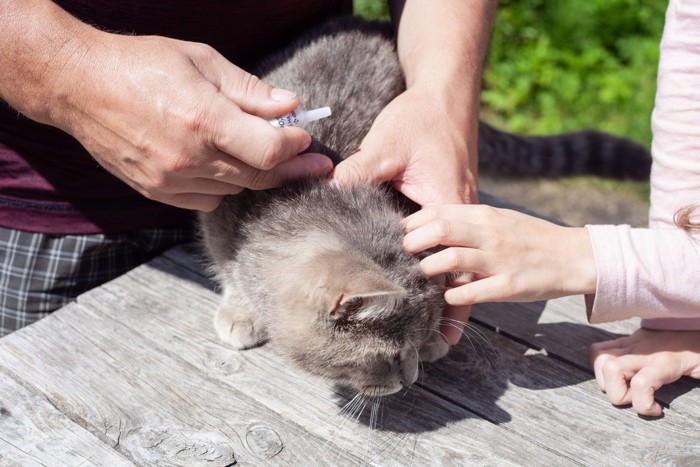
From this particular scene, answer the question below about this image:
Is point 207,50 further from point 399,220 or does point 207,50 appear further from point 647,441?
point 647,441

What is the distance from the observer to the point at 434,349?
181 cm

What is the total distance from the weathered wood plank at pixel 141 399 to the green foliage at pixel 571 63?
324cm

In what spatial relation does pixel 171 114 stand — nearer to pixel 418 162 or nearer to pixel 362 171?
pixel 362 171

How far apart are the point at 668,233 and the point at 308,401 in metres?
0.92

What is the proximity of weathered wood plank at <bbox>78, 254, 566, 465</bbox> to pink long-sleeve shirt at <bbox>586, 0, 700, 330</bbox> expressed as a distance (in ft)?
1.37

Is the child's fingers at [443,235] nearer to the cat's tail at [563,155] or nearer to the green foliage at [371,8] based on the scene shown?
the cat's tail at [563,155]

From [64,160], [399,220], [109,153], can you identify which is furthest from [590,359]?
[64,160]

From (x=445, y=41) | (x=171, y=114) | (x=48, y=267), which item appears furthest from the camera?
(x=48, y=267)

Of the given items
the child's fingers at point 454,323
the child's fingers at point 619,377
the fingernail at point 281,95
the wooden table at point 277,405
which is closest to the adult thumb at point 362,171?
the fingernail at point 281,95

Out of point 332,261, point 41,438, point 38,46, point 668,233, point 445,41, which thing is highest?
point 38,46

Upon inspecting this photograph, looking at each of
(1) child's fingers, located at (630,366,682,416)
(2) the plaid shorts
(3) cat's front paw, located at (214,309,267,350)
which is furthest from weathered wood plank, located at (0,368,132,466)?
(1) child's fingers, located at (630,366,682,416)

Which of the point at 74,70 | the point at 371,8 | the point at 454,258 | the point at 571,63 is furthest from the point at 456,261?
the point at 571,63

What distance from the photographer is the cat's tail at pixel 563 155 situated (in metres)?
2.63

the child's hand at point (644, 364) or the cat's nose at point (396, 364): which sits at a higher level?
the cat's nose at point (396, 364)
